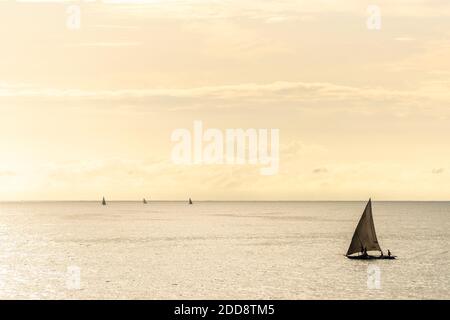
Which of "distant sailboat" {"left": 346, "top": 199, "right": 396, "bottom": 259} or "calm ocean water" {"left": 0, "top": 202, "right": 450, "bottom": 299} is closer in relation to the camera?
"calm ocean water" {"left": 0, "top": 202, "right": 450, "bottom": 299}

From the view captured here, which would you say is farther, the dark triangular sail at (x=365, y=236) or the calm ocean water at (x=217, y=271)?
the dark triangular sail at (x=365, y=236)

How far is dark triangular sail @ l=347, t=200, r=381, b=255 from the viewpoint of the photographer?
80.7 meters

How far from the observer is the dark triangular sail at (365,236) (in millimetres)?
80688

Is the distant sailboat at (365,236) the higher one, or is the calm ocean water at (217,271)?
the distant sailboat at (365,236)

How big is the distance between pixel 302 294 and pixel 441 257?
48465mm

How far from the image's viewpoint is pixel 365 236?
8706cm

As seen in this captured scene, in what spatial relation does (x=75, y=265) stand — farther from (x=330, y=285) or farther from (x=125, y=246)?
(x=330, y=285)

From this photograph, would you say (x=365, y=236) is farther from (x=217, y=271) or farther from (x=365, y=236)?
(x=217, y=271)

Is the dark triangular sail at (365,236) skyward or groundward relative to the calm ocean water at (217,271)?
skyward

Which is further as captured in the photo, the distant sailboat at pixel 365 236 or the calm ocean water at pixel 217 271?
the distant sailboat at pixel 365 236

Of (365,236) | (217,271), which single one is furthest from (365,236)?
(217,271)

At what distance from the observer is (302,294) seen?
6719 cm

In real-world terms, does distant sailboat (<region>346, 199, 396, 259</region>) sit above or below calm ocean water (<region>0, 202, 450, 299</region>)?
above
